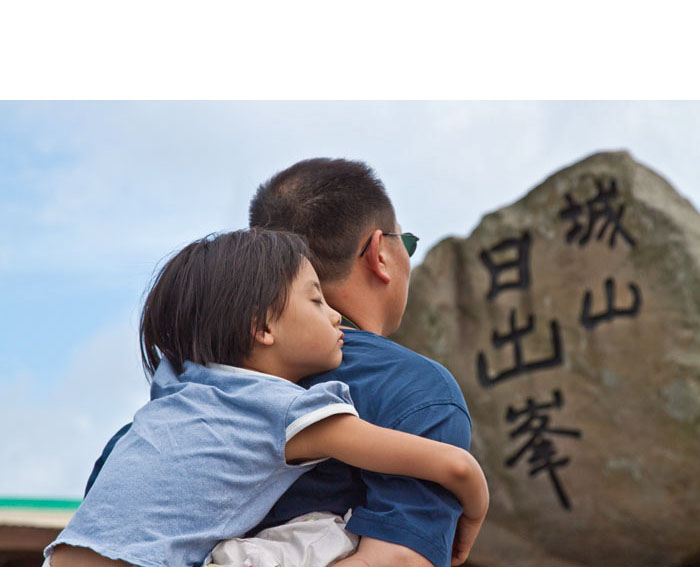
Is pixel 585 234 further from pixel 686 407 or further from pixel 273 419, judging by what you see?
pixel 273 419

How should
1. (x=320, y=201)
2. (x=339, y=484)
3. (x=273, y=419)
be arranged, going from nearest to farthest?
(x=273, y=419), (x=339, y=484), (x=320, y=201)

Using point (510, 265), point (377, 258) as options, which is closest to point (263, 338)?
point (377, 258)

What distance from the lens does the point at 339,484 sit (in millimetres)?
1223

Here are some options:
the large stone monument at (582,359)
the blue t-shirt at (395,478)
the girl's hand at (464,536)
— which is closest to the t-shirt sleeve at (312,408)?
the blue t-shirt at (395,478)

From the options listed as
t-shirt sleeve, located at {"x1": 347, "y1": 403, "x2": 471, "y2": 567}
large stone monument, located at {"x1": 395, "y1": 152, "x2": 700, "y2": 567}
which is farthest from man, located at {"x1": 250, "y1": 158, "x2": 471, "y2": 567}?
large stone monument, located at {"x1": 395, "y1": 152, "x2": 700, "y2": 567}

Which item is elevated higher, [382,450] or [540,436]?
[382,450]

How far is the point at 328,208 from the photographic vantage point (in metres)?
1.53

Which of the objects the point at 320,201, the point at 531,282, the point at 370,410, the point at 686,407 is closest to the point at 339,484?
the point at 370,410

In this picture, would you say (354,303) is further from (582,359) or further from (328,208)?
(582,359)

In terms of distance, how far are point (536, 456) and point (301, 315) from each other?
3.42 m

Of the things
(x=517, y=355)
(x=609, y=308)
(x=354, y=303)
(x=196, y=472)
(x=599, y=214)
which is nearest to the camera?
(x=196, y=472)

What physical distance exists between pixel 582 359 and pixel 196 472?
3.48 meters

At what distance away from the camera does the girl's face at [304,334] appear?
48.1 inches

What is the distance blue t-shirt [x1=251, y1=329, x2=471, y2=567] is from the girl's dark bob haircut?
15 centimetres
